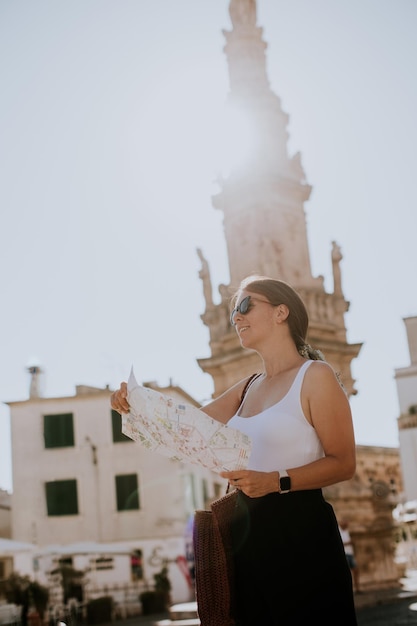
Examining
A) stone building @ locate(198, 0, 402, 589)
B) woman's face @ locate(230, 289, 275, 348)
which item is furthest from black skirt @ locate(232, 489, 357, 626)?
stone building @ locate(198, 0, 402, 589)

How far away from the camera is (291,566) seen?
282 cm

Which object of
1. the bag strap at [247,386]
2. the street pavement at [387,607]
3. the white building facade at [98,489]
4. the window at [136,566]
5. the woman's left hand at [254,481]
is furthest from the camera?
the white building facade at [98,489]

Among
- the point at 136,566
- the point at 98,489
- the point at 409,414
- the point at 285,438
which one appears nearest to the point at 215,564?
the point at 285,438

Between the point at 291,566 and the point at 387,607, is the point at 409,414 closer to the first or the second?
the point at 387,607

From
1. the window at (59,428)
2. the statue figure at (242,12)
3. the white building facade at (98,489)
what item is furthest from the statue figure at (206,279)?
the window at (59,428)

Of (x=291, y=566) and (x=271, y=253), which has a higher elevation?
(x=271, y=253)

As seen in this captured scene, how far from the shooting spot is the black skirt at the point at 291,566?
279 cm

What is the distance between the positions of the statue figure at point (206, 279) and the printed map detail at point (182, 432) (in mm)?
14945

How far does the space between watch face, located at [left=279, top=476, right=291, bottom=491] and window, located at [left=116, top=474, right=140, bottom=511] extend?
106 feet

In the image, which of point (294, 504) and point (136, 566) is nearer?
point (294, 504)

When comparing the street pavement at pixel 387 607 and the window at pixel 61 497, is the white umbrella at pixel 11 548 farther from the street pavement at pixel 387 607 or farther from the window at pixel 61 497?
the window at pixel 61 497

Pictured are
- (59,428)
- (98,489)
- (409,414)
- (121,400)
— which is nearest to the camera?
(121,400)

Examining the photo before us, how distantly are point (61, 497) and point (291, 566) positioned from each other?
33152 mm

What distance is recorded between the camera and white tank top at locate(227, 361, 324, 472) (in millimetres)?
2957
